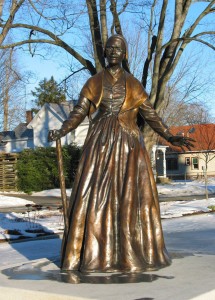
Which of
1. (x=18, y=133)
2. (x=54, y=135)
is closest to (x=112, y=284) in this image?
(x=54, y=135)

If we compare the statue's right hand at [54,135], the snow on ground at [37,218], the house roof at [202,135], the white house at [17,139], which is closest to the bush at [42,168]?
the snow on ground at [37,218]

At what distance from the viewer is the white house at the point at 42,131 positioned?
4134 centimetres

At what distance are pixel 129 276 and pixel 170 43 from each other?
13524 millimetres

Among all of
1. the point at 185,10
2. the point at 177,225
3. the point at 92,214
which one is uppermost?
the point at 185,10

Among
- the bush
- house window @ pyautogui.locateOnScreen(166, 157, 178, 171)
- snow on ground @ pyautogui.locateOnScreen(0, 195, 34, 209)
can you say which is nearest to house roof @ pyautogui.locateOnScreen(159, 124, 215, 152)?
house window @ pyautogui.locateOnScreen(166, 157, 178, 171)

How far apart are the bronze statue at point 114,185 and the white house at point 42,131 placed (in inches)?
1153

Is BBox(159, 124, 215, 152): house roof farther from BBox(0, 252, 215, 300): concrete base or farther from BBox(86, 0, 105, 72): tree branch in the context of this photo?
BBox(0, 252, 215, 300): concrete base

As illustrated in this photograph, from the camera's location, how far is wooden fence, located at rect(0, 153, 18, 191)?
109 feet

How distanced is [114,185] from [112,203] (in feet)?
Result: 0.65

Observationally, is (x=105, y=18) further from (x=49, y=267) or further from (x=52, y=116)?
(x=52, y=116)

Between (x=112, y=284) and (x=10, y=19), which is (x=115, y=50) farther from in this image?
(x=10, y=19)

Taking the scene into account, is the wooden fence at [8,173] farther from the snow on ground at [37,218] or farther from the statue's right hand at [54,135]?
the statue's right hand at [54,135]

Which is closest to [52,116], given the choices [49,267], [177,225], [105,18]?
[105,18]

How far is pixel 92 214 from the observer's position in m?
6.09
